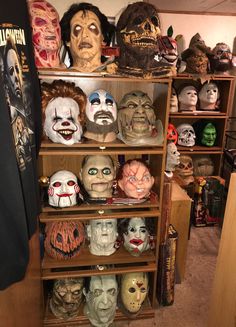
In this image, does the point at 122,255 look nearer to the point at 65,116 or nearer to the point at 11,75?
the point at 65,116

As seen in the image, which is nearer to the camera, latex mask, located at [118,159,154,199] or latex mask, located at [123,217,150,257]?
latex mask, located at [118,159,154,199]

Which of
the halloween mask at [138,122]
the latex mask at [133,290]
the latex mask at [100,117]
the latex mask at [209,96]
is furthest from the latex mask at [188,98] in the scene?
the latex mask at [133,290]

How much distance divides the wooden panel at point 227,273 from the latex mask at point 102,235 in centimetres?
77

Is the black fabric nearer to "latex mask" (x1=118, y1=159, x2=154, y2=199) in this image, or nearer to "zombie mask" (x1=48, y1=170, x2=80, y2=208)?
"zombie mask" (x1=48, y1=170, x2=80, y2=208)

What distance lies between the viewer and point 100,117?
1635 mm

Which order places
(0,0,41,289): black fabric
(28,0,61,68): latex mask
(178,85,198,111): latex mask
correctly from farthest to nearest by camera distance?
(178,85,198,111): latex mask, (28,0,61,68): latex mask, (0,0,41,289): black fabric

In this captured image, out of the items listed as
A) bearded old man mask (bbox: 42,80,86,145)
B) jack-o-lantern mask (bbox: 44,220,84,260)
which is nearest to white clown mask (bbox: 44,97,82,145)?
bearded old man mask (bbox: 42,80,86,145)

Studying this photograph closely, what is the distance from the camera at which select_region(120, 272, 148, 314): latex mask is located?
186 centimetres

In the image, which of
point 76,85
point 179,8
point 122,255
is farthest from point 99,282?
point 179,8

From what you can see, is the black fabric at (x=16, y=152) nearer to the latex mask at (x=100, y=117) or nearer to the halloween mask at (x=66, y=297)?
the latex mask at (x=100, y=117)

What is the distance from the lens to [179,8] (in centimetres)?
338

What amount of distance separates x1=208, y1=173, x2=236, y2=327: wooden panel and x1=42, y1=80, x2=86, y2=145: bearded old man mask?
0.89m

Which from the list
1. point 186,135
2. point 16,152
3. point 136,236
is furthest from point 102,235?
point 186,135

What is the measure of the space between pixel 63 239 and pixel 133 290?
22.3 inches
